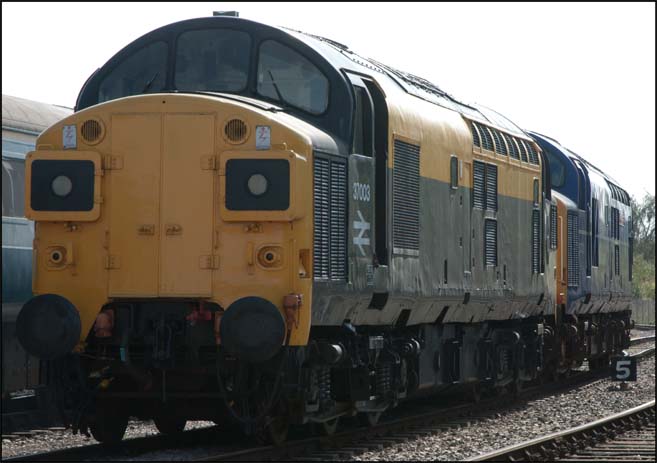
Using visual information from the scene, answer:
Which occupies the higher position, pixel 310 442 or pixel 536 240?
pixel 536 240

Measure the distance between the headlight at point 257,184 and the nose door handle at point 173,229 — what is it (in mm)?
729

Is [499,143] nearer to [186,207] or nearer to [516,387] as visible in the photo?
[516,387]

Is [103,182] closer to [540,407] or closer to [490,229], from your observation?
[490,229]

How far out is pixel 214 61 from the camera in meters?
12.6

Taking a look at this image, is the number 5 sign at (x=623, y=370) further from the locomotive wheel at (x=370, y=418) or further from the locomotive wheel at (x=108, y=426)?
the locomotive wheel at (x=108, y=426)

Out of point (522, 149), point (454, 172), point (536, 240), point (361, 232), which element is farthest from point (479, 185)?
point (361, 232)

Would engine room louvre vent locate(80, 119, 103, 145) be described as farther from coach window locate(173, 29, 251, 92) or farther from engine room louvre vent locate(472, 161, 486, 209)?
engine room louvre vent locate(472, 161, 486, 209)

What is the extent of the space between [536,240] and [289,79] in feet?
26.2

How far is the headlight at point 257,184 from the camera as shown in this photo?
11172 millimetres

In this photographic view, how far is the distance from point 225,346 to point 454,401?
8440 millimetres

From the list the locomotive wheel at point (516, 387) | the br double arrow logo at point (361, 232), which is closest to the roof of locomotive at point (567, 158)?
the locomotive wheel at point (516, 387)

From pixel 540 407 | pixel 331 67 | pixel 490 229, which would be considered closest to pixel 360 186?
pixel 331 67

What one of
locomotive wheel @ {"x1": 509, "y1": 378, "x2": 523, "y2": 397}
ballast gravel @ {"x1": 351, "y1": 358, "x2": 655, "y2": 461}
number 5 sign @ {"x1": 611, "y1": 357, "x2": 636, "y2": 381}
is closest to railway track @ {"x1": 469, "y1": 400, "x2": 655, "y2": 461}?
ballast gravel @ {"x1": 351, "y1": 358, "x2": 655, "y2": 461}

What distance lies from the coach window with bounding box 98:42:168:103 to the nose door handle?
181cm
